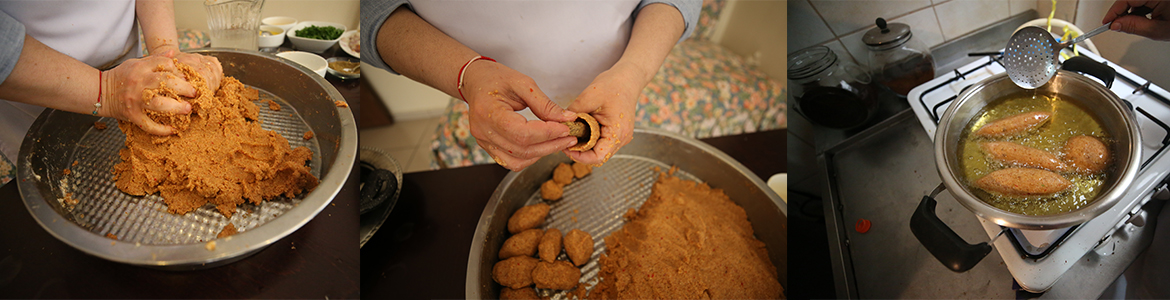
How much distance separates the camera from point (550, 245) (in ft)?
2.55

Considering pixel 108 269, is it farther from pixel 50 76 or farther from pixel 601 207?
pixel 601 207

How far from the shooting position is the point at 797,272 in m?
0.80

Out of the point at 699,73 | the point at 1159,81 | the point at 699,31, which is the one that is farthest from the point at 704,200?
the point at 699,31

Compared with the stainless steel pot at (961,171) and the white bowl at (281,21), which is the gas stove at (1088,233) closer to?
the stainless steel pot at (961,171)

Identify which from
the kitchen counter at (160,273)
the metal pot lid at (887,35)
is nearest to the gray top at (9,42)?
the kitchen counter at (160,273)

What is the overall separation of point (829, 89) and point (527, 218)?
63 centimetres

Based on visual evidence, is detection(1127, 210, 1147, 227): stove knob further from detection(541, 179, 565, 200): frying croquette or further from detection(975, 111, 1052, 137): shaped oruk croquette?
detection(541, 179, 565, 200): frying croquette

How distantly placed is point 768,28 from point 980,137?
1301 mm

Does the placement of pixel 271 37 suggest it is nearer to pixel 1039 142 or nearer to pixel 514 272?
pixel 514 272

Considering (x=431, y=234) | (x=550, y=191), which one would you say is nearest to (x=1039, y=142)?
(x=550, y=191)

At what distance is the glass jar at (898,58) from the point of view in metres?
0.82

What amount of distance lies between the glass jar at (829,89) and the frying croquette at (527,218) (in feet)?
1.82

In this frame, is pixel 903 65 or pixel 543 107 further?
pixel 903 65

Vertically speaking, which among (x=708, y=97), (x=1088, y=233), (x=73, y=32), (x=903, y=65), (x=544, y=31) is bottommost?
(x=708, y=97)
